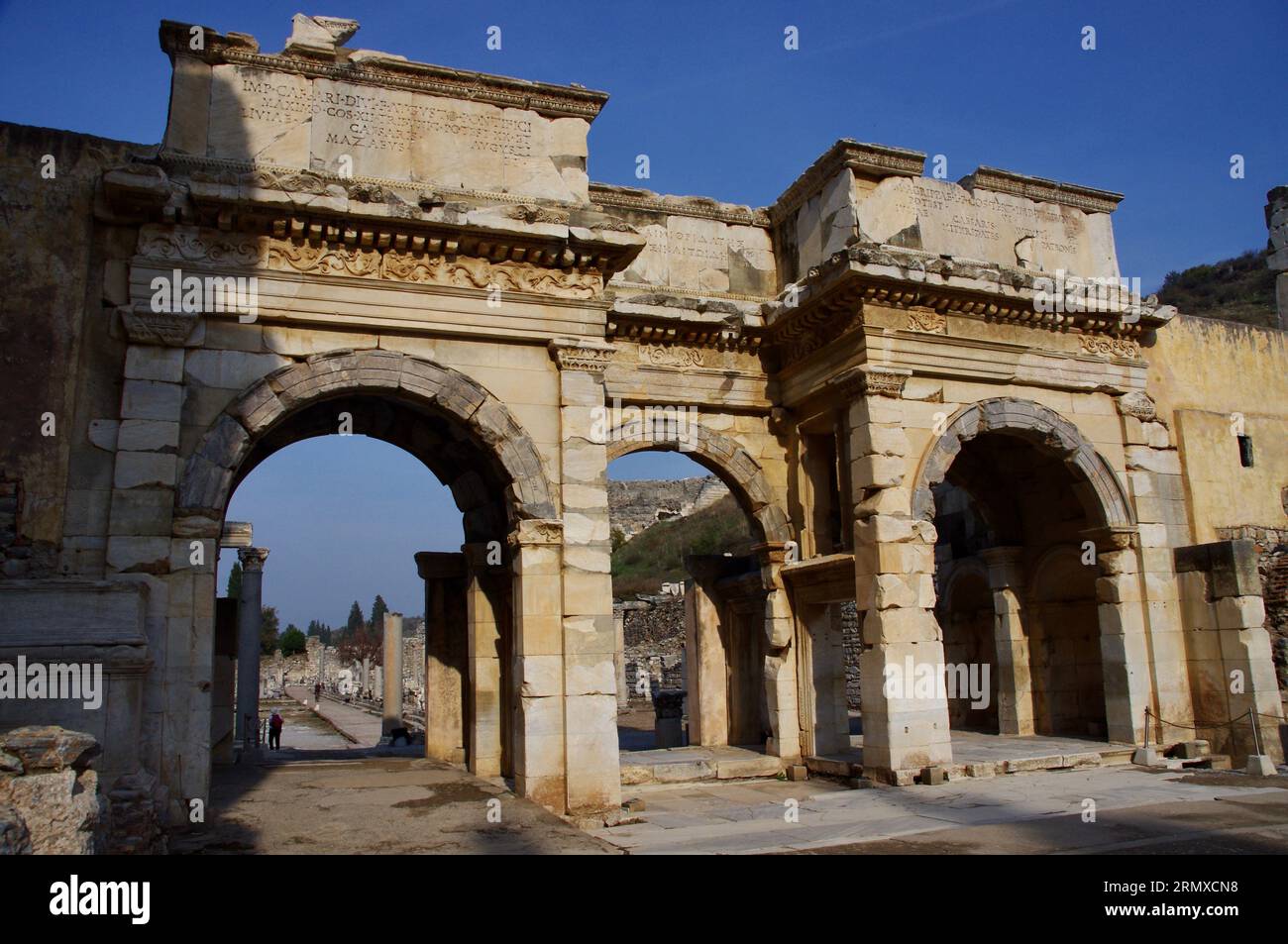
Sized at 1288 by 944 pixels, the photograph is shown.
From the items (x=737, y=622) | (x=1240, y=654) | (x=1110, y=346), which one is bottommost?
(x=1240, y=654)

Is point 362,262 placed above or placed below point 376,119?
below

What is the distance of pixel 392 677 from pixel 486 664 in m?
9.05

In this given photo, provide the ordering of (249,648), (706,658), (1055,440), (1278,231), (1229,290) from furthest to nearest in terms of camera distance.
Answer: (1229,290), (1278,231), (249,648), (706,658), (1055,440)

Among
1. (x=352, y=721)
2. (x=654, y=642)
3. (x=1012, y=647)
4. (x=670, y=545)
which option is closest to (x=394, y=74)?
(x=1012, y=647)

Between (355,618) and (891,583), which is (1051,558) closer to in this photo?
(891,583)

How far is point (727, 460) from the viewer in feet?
40.7

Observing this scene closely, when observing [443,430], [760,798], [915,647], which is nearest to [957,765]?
[915,647]

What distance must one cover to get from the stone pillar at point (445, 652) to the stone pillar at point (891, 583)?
16.2 feet

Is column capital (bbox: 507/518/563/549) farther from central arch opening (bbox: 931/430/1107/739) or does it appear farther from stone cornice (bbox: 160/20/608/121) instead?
central arch opening (bbox: 931/430/1107/739)

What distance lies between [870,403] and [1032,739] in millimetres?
5507

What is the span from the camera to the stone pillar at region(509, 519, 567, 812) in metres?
8.62

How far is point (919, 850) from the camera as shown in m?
7.04
